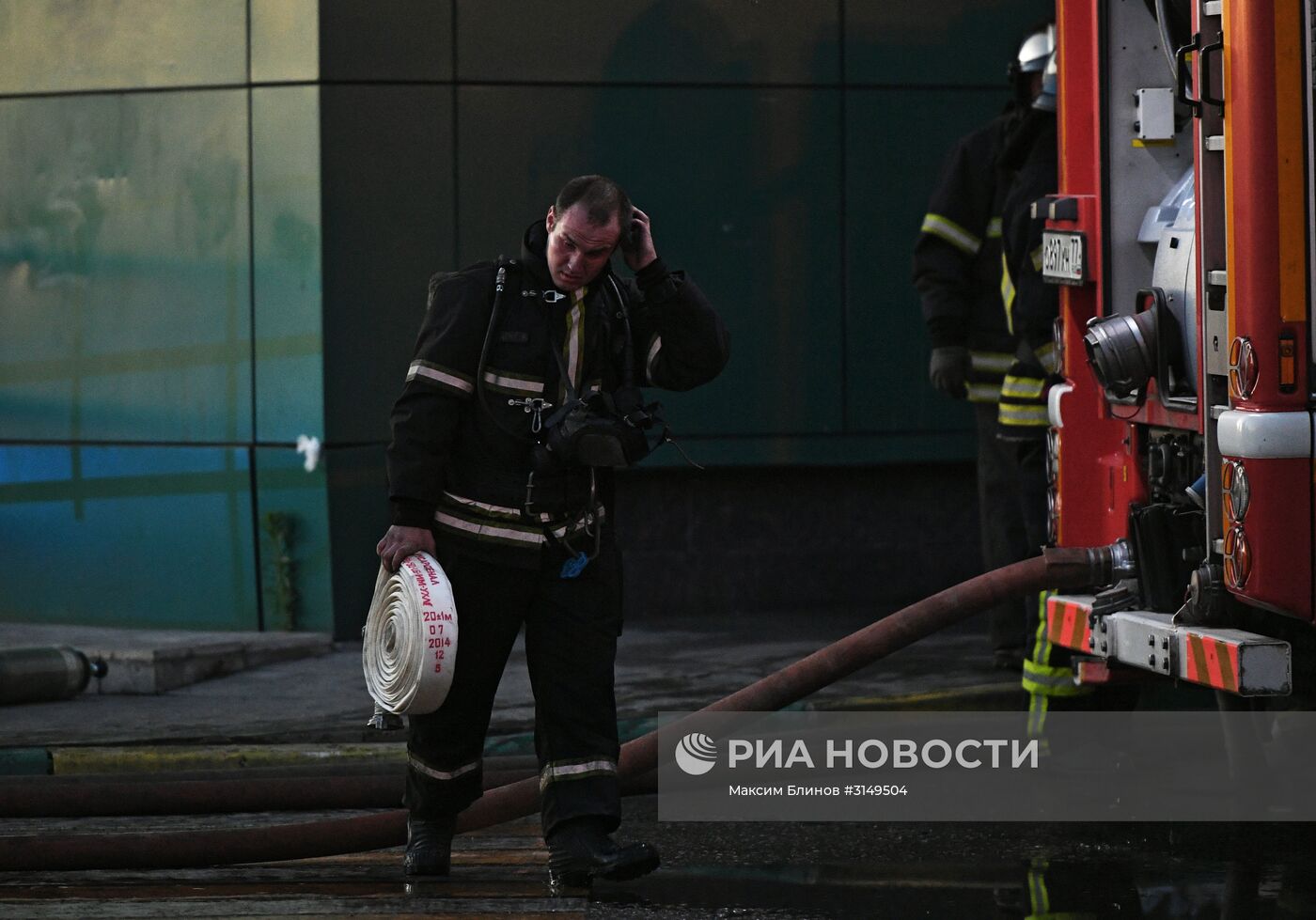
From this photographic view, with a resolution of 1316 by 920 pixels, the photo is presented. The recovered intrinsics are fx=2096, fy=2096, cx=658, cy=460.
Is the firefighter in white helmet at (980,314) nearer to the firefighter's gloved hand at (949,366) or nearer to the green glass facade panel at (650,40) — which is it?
the firefighter's gloved hand at (949,366)

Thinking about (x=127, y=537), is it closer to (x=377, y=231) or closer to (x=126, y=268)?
(x=126, y=268)

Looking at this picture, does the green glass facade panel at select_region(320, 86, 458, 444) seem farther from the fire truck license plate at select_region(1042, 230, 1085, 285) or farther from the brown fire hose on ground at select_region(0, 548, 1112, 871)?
the brown fire hose on ground at select_region(0, 548, 1112, 871)

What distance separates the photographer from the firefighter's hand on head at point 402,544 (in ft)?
16.8

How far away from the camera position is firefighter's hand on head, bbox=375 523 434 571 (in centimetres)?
512

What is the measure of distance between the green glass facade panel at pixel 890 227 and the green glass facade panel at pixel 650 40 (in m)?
0.39

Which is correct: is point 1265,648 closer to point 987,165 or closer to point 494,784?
point 494,784

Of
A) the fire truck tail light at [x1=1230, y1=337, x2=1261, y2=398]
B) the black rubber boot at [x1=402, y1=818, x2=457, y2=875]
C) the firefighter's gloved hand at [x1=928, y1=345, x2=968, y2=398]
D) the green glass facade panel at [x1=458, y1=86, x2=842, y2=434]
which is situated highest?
the green glass facade panel at [x1=458, y1=86, x2=842, y2=434]

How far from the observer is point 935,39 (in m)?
9.63

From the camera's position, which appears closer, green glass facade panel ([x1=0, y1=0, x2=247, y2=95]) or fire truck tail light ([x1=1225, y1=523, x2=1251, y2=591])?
fire truck tail light ([x1=1225, y1=523, x2=1251, y2=591])

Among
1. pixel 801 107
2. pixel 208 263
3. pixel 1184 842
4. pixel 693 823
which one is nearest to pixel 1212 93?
pixel 1184 842

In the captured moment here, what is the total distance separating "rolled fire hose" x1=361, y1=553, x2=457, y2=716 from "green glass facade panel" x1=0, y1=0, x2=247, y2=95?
180 inches

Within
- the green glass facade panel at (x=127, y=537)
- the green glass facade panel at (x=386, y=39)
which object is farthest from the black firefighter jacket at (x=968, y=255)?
the green glass facade panel at (x=127, y=537)

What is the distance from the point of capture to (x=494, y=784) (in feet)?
19.4

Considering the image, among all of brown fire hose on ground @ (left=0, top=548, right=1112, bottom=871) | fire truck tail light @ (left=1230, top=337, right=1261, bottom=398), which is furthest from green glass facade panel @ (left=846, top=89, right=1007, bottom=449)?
fire truck tail light @ (left=1230, top=337, right=1261, bottom=398)
